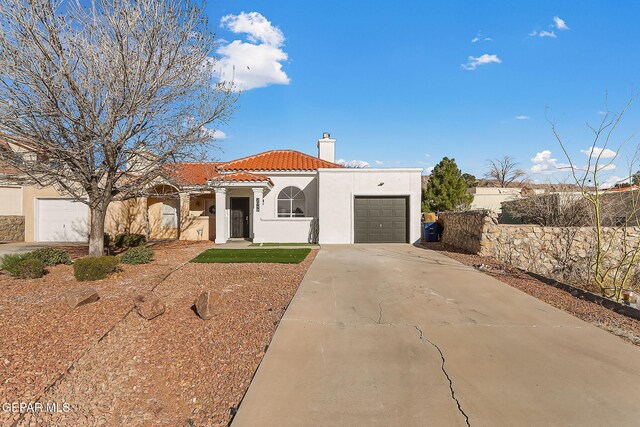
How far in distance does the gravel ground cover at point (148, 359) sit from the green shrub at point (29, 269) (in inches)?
69.7

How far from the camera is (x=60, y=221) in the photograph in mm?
17062

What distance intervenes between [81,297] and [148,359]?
2.49 m

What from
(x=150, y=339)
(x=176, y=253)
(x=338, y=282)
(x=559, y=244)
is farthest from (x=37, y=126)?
(x=559, y=244)

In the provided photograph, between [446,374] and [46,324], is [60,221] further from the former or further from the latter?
[446,374]

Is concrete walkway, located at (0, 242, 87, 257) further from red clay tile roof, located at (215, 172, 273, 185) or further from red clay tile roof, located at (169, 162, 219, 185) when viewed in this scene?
red clay tile roof, located at (215, 172, 273, 185)

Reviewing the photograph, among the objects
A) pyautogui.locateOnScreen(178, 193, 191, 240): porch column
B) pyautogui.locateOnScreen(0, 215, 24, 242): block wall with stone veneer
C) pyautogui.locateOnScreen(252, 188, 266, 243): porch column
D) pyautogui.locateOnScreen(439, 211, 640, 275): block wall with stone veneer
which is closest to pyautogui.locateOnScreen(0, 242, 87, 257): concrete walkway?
pyautogui.locateOnScreen(0, 215, 24, 242): block wall with stone veneer

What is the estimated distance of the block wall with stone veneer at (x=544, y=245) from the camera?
1114cm

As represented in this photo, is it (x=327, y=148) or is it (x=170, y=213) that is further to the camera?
(x=327, y=148)

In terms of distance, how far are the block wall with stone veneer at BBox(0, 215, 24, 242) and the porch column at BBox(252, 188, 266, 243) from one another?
11188 mm

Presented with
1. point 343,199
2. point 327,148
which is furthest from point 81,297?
point 327,148

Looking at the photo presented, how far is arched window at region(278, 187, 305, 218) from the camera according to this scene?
16984 mm

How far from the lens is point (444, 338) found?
473 centimetres

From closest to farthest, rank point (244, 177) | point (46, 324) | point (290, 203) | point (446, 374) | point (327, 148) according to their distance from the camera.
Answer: point (446, 374), point (46, 324), point (244, 177), point (290, 203), point (327, 148)

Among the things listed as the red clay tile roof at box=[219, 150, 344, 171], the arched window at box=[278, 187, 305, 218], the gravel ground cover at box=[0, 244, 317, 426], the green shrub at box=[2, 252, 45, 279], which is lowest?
the gravel ground cover at box=[0, 244, 317, 426]
